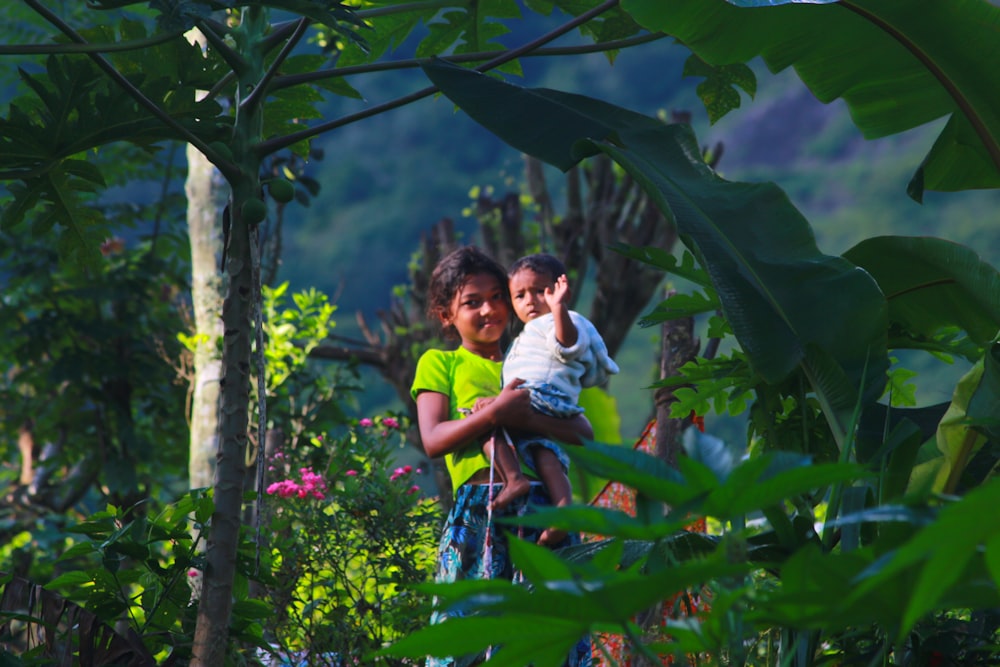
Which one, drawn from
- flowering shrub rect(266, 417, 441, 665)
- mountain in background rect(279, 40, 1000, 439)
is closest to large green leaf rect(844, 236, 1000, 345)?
flowering shrub rect(266, 417, 441, 665)

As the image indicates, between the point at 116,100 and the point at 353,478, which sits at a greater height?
the point at 116,100

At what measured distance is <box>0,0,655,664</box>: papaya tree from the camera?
2.16 meters

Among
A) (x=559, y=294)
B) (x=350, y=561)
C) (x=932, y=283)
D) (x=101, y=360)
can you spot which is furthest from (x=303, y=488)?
(x=101, y=360)

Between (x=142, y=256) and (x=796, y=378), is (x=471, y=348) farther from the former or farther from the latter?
(x=142, y=256)

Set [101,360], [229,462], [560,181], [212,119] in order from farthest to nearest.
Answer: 1. [560,181]
2. [101,360]
3. [212,119]
4. [229,462]

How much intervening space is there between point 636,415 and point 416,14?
2626 inches

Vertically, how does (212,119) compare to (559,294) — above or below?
above

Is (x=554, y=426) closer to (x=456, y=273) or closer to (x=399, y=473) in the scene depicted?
(x=456, y=273)

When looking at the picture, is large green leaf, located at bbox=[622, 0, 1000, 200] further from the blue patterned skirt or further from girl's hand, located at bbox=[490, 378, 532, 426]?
the blue patterned skirt

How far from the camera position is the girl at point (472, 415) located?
282 centimetres

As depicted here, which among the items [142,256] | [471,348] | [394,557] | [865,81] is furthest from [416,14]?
[142,256]

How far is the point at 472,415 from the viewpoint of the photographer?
2.86 m

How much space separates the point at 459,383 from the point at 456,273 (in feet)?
1.13

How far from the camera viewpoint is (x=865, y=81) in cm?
320
